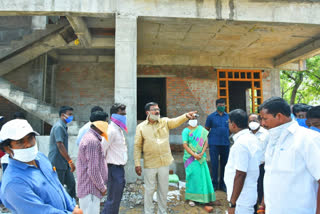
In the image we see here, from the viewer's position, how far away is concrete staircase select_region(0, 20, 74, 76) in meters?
7.23

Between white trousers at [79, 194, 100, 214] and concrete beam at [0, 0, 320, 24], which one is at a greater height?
concrete beam at [0, 0, 320, 24]

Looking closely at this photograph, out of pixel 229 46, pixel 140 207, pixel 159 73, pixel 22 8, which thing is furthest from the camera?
pixel 159 73

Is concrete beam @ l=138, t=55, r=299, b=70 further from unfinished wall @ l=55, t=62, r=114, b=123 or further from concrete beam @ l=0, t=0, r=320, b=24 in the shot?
concrete beam @ l=0, t=0, r=320, b=24

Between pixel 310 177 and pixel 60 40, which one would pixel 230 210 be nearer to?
pixel 310 177

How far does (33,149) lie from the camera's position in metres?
1.84

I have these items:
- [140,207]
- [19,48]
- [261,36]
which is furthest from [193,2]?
[19,48]

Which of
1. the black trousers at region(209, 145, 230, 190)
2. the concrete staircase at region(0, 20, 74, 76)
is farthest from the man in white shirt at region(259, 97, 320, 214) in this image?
the concrete staircase at region(0, 20, 74, 76)

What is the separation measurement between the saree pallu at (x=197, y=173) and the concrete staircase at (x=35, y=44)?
202 inches

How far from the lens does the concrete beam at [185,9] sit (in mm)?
5336

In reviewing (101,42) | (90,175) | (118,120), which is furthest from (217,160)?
(101,42)

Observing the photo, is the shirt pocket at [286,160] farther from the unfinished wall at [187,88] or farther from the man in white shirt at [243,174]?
the unfinished wall at [187,88]

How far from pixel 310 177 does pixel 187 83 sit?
299 inches

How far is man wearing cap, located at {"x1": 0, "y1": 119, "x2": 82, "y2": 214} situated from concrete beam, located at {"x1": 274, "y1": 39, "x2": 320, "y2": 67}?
29.3ft

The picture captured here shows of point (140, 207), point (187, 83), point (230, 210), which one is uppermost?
point (187, 83)
